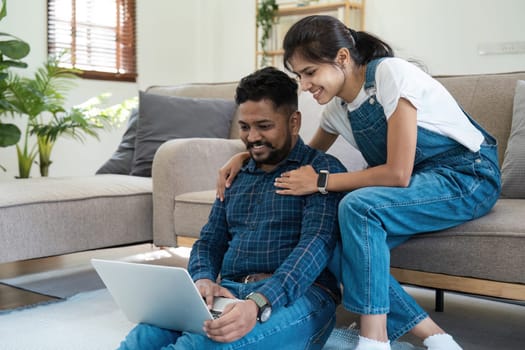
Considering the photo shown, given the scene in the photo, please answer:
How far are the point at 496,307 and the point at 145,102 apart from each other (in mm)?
1731

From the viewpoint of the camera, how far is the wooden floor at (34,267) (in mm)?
2490

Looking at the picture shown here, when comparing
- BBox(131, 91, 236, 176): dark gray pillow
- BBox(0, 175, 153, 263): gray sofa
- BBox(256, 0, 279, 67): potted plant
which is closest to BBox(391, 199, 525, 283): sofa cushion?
BBox(0, 175, 153, 263): gray sofa

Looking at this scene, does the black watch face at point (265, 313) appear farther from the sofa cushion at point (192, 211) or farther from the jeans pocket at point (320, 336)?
the sofa cushion at point (192, 211)

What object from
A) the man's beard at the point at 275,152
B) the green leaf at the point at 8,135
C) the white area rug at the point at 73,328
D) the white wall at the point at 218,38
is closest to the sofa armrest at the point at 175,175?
the white area rug at the point at 73,328

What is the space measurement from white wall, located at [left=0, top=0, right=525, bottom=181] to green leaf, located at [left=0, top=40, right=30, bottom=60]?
87cm

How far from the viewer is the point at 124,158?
125 inches

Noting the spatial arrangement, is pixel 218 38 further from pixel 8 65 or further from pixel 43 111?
pixel 8 65

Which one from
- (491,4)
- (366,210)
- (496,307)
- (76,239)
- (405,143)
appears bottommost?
(496,307)

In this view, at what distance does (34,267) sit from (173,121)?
0.95m

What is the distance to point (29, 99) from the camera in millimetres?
3914

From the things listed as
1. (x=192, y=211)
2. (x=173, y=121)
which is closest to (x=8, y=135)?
(x=173, y=121)

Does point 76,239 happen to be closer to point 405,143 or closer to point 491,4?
point 405,143

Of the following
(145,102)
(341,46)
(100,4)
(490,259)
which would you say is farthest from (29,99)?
(490,259)

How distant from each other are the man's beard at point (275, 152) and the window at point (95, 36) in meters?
3.51
